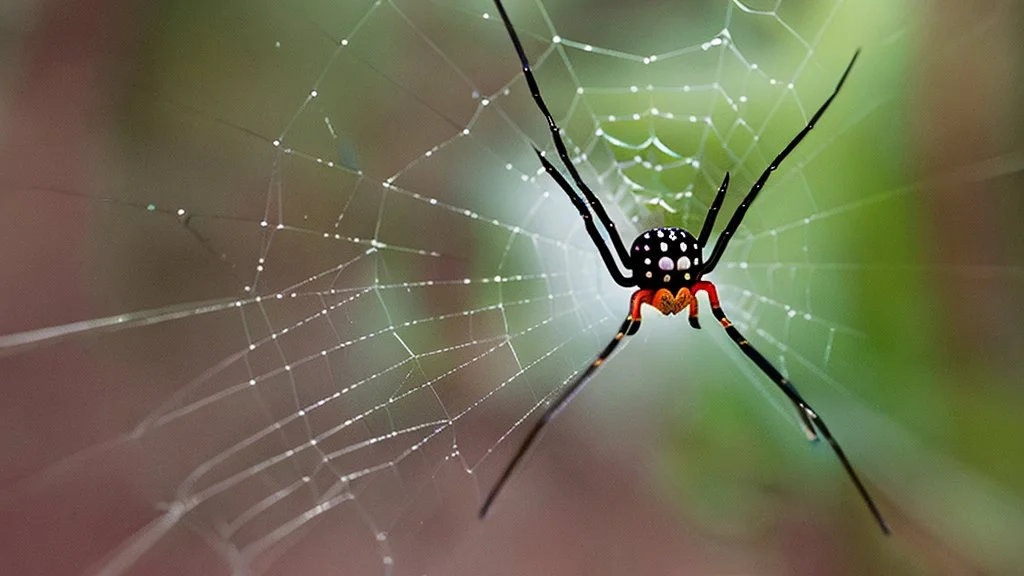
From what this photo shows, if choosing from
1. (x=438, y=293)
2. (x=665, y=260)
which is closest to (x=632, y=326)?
(x=665, y=260)

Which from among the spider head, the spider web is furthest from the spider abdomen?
the spider web

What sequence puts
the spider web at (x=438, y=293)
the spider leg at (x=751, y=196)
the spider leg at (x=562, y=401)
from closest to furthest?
the spider leg at (x=562, y=401) < the spider leg at (x=751, y=196) < the spider web at (x=438, y=293)

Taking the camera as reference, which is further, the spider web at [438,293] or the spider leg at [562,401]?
the spider web at [438,293]

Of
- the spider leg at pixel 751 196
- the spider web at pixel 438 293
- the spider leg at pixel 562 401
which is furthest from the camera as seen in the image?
the spider web at pixel 438 293

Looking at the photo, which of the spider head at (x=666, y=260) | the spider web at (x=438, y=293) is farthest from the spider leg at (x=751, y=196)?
the spider web at (x=438, y=293)

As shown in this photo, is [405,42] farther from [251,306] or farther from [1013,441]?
[1013,441]

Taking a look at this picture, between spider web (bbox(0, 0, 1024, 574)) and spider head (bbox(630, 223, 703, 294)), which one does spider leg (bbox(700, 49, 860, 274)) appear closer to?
spider head (bbox(630, 223, 703, 294))

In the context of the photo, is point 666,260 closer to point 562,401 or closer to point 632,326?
point 632,326

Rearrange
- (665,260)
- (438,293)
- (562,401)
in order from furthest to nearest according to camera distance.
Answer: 1. (438,293)
2. (665,260)
3. (562,401)

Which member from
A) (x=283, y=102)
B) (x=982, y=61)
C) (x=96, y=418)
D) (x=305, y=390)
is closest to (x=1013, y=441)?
(x=982, y=61)

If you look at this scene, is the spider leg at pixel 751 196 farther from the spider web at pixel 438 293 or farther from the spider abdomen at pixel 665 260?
the spider web at pixel 438 293
